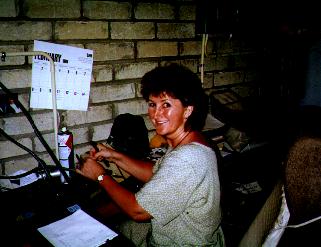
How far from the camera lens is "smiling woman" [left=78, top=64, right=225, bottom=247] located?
153cm

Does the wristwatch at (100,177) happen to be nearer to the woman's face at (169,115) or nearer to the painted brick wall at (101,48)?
the woman's face at (169,115)

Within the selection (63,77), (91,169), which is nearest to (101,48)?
(63,77)

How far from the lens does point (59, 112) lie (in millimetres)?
2232

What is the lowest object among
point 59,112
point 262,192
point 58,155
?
point 262,192

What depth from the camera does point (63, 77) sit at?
2180mm

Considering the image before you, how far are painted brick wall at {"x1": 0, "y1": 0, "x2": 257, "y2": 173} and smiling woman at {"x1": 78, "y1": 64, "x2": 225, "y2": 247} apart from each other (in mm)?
386

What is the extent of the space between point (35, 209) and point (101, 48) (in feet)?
4.13

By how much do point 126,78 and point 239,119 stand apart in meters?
1.12

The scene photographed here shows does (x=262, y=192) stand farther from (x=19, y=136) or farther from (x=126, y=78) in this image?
(x=19, y=136)

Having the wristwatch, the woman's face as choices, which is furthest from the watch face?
the woman's face

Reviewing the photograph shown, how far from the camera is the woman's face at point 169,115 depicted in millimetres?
1909

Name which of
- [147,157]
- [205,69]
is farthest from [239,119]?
[147,157]

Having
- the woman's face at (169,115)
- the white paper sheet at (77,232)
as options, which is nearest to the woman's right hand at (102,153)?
the woman's face at (169,115)

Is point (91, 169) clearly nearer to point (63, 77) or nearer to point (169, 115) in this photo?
point (169, 115)
